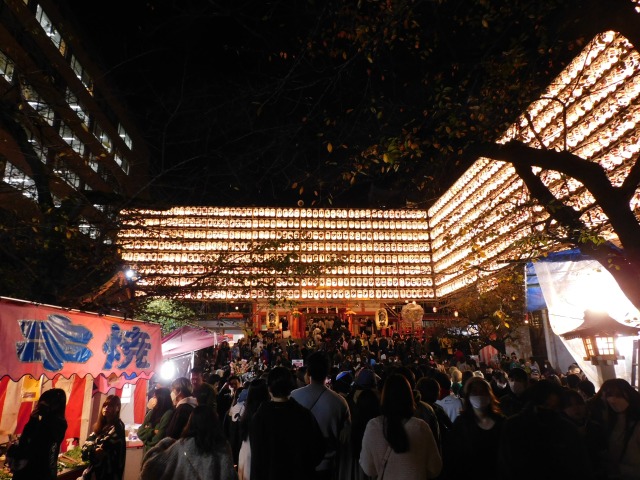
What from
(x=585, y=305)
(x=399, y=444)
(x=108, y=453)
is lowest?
(x=108, y=453)

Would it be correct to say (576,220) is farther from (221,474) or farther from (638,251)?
(221,474)

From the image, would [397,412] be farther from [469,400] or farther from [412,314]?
[412,314]

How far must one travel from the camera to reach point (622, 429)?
365 centimetres

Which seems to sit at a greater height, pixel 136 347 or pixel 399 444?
pixel 136 347

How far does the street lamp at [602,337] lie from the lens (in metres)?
6.73

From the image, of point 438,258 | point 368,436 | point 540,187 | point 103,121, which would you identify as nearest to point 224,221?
point 103,121

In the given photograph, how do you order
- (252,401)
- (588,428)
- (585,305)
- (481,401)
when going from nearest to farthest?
(481,401), (588,428), (252,401), (585,305)

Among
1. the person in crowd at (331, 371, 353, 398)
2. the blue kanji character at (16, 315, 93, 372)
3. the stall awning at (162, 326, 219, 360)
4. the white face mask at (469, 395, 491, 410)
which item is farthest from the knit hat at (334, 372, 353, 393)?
the stall awning at (162, 326, 219, 360)

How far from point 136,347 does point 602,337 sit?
7926mm

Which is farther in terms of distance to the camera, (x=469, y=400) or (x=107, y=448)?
(x=107, y=448)

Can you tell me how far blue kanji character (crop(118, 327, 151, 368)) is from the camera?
7330mm

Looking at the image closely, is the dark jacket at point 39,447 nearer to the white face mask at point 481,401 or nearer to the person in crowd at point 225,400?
the person in crowd at point 225,400

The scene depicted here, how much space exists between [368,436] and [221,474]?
1.06 m

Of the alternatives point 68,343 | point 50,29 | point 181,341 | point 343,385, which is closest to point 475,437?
point 343,385
